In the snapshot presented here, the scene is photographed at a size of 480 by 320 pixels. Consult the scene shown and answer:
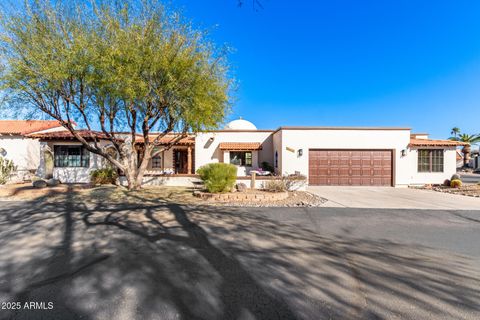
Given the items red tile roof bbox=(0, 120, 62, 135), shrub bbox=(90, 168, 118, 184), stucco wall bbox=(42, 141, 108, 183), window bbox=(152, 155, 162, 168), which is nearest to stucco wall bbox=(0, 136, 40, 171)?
red tile roof bbox=(0, 120, 62, 135)

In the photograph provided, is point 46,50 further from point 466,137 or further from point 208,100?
point 466,137

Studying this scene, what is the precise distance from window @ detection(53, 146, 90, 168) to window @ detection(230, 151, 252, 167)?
11.4m

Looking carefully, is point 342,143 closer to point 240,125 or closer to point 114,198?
point 240,125

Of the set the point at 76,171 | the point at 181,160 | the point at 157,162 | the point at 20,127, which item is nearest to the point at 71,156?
the point at 76,171

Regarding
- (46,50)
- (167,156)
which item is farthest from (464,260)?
(167,156)

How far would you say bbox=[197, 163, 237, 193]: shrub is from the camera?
953cm

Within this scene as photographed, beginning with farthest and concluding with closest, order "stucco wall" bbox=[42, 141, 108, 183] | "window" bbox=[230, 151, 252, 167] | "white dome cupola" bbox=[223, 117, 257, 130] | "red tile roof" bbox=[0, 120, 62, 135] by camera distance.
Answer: "white dome cupola" bbox=[223, 117, 257, 130] < "window" bbox=[230, 151, 252, 167] < "red tile roof" bbox=[0, 120, 62, 135] < "stucco wall" bbox=[42, 141, 108, 183]

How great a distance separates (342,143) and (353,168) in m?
2.06

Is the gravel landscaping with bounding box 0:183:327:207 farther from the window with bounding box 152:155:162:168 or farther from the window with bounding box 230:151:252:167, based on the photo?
the window with bounding box 152:155:162:168

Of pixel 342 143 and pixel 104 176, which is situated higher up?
pixel 342 143

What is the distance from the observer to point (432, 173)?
14859mm

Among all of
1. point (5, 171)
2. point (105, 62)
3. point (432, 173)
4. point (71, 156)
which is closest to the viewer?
point (105, 62)

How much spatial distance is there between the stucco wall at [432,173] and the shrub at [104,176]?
21965mm

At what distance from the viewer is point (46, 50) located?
818 cm
